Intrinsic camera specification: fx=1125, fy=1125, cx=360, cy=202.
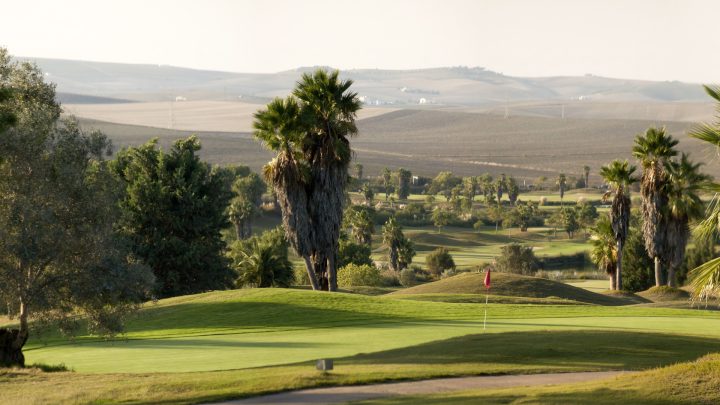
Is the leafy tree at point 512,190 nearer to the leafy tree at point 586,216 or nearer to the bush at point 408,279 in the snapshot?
the leafy tree at point 586,216

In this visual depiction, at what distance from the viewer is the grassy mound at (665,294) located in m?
65.1

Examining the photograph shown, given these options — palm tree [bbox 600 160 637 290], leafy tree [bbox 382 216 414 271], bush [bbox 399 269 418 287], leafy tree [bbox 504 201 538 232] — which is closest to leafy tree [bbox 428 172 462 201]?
leafy tree [bbox 504 201 538 232]

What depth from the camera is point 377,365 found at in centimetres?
2600

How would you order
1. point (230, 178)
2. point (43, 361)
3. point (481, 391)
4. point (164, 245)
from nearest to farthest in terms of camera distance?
point (481, 391) < point (43, 361) < point (164, 245) < point (230, 178)

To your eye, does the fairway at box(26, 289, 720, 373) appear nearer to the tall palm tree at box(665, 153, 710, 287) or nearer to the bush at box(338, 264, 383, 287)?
the bush at box(338, 264, 383, 287)

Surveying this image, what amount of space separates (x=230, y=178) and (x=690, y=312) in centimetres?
10403

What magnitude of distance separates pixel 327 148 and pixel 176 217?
15.9 meters

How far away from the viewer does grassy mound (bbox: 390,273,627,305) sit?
173 feet

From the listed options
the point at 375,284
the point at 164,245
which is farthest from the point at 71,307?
the point at 375,284

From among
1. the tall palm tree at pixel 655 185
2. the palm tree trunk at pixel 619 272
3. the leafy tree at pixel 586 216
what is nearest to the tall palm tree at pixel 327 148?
the tall palm tree at pixel 655 185

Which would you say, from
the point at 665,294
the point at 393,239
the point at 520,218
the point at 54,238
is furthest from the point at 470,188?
the point at 54,238

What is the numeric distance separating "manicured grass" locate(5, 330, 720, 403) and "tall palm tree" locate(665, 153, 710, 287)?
4389 cm

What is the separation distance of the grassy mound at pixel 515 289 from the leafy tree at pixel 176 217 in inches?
654

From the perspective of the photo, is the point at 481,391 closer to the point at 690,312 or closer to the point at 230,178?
the point at 690,312
